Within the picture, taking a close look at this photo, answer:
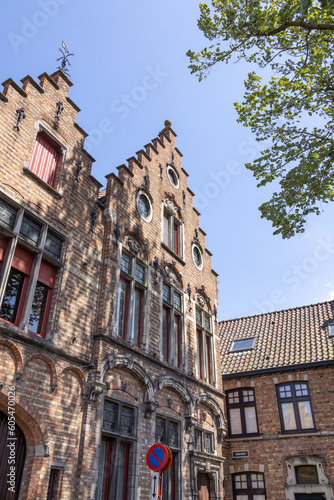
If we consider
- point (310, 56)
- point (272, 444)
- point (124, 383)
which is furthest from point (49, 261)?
point (272, 444)

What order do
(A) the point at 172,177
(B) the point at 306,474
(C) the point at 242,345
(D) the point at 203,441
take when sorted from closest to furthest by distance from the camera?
1. (D) the point at 203,441
2. (B) the point at 306,474
3. (A) the point at 172,177
4. (C) the point at 242,345

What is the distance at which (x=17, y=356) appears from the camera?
7.62 meters

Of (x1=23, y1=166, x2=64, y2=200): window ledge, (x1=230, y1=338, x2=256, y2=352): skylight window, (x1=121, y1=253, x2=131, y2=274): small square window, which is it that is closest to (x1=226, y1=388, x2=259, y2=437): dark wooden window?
(x1=230, y1=338, x2=256, y2=352): skylight window

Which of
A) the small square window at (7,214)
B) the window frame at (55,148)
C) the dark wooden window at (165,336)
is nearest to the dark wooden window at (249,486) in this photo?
the dark wooden window at (165,336)

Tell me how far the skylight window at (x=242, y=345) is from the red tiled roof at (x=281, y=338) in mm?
201

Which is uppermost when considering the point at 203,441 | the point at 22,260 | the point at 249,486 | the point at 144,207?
the point at 144,207

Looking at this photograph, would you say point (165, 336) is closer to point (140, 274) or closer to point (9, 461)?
point (140, 274)

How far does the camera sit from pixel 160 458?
740 centimetres

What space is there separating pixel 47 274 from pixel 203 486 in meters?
8.81

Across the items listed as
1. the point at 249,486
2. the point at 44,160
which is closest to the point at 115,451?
the point at 44,160

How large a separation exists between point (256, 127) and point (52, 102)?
19.0 feet

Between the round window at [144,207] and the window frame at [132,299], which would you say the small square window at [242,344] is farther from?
the round window at [144,207]

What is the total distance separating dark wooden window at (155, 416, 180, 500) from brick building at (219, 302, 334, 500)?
5.07m

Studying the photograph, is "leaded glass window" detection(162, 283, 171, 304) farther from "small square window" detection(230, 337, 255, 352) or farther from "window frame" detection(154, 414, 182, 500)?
"small square window" detection(230, 337, 255, 352)
